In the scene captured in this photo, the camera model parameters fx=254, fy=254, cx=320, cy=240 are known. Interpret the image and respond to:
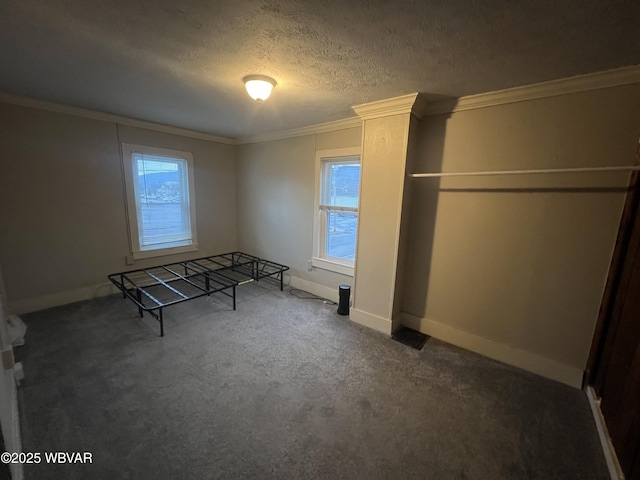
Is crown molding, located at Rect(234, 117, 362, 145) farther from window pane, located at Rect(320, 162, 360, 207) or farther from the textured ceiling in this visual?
the textured ceiling

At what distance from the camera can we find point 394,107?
7.63 ft

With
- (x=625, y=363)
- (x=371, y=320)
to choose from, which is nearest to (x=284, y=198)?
(x=371, y=320)

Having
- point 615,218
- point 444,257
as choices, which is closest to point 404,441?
point 444,257

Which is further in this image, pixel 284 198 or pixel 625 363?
pixel 284 198

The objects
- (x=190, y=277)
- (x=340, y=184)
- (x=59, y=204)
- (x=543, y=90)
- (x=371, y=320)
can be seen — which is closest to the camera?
(x=543, y=90)

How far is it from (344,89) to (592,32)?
1476mm

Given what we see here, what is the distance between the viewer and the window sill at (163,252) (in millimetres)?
3580

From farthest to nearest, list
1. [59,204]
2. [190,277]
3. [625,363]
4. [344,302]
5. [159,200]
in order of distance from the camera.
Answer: [159,200], [190,277], [344,302], [59,204], [625,363]

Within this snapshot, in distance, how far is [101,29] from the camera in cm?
142

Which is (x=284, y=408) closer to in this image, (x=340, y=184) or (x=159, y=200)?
(x=340, y=184)

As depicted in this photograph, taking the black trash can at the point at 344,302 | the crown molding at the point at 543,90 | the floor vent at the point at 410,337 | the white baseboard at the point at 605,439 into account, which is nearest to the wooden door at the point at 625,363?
the white baseboard at the point at 605,439

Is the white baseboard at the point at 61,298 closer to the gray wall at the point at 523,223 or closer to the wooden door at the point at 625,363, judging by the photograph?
the gray wall at the point at 523,223

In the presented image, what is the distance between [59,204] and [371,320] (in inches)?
148

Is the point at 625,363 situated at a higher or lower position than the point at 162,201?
lower
